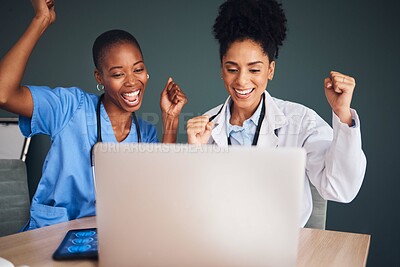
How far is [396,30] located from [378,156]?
633 mm

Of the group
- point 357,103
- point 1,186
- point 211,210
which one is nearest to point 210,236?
point 211,210

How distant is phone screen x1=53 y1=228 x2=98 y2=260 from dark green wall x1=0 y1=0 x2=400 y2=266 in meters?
1.33

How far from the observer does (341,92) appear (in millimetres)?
1177

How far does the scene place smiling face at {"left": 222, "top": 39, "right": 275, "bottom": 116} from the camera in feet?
4.80

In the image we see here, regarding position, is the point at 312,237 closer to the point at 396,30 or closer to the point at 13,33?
the point at 396,30

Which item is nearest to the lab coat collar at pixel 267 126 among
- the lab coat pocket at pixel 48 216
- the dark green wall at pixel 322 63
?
the lab coat pocket at pixel 48 216

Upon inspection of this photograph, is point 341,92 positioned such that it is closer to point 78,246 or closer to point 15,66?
point 78,246

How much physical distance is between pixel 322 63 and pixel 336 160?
108cm

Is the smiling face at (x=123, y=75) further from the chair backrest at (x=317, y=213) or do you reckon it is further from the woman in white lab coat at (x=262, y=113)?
the chair backrest at (x=317, y=213)

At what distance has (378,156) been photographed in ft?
7.04

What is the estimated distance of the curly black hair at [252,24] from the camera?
1.48 m

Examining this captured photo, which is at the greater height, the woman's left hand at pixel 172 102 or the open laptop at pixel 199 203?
the woman's left hand at pixel 172 102

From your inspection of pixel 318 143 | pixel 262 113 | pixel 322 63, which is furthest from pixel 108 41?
pixel 322 63

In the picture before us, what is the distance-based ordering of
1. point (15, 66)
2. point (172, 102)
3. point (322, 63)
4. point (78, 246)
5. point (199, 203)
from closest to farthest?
1. point (199, 203)
2. point (78, 246)
3. point (15, 66)
4. point (172, 102)
5. point (322, 63)
